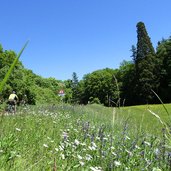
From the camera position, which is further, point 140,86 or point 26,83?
point 140,86

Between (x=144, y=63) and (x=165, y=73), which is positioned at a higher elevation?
(x=144, y=63)

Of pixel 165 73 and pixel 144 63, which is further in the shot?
pixel 165 73

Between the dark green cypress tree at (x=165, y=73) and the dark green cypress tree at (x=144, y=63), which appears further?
the dark green cypress tree at (x=165, y=73)

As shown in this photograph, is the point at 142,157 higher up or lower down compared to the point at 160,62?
lower down

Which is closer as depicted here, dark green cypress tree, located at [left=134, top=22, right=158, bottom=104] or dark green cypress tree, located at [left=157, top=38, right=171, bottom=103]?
dark green cypress tree, located at [left=134, top=22, right=158, bottom=104]

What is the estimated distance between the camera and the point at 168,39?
246 feet

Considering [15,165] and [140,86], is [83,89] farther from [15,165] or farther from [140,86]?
[15,165]

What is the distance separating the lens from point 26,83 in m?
34.6

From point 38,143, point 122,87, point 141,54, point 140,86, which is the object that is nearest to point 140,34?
point 141,54

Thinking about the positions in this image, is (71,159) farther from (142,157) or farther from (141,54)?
(141,54)

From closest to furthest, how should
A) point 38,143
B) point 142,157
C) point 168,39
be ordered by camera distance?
point 142,157 < point 38,143 < point 168,39

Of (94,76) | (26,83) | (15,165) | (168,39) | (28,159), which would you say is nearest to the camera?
(15,165)

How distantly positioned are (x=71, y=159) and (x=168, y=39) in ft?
241

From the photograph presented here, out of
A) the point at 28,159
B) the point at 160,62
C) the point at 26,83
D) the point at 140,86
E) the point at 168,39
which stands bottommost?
the point at 28,159
